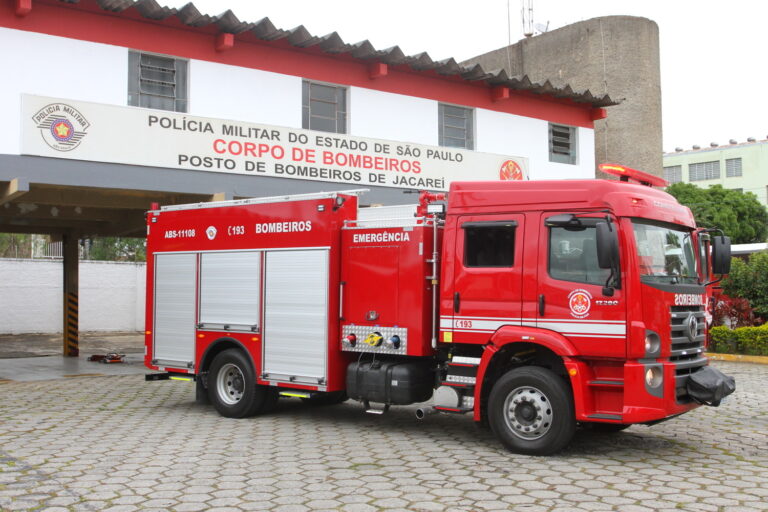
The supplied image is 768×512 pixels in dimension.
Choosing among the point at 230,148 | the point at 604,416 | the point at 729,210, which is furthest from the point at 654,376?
the point at 729,210

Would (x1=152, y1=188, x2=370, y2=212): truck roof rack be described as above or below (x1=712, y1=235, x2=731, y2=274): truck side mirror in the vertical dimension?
above

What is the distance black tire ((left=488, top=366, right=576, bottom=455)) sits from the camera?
7.65 metres

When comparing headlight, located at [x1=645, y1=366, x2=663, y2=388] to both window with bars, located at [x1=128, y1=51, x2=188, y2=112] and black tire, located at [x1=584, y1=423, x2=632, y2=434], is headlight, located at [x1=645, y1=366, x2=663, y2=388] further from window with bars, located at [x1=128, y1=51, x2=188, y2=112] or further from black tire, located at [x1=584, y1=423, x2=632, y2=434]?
window with bars, located at [x1=128, y1=51, x2=188, y2=112]

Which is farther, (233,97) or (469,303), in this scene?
(233,97)

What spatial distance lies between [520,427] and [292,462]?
228 cm

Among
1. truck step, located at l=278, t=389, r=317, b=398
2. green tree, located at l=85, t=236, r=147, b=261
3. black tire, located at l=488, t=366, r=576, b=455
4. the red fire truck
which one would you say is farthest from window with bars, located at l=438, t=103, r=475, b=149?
green tree, located at l=85, t=236, r=147, b=261

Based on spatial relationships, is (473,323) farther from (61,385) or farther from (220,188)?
(61,385)

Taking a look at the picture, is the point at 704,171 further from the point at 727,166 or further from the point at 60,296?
the point at 60,296

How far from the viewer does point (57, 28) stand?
13070 millimetres

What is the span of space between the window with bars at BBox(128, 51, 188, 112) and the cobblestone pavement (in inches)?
224

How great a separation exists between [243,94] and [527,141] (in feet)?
23.8

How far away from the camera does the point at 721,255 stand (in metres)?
8.56

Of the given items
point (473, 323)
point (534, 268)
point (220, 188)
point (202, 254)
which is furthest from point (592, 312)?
point (220, 188)

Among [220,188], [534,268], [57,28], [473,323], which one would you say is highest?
[57,28]
